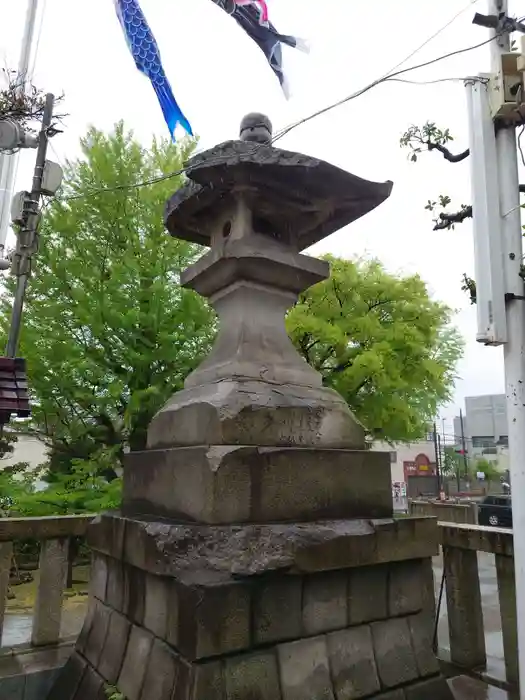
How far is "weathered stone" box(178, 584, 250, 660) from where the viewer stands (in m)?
2.50

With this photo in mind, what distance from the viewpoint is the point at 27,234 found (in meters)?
6.77

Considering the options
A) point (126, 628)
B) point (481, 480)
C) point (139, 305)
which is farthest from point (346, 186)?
point (481, 480)

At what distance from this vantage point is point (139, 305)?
10.1 meters

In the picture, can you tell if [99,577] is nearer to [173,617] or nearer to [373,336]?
[173,617]

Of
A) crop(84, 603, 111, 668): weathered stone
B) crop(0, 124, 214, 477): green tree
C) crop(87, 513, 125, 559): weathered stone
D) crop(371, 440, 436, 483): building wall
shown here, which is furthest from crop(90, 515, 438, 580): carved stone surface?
crop(371, 440, 436, 483): building wall

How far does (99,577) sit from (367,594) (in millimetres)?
1843

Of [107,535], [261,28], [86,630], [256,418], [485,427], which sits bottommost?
[86,630]

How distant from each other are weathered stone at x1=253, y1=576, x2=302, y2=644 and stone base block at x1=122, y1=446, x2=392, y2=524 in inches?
13.2

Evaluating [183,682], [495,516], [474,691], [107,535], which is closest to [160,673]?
[183,682]

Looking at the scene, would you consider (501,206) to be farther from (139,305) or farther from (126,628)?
(139,305)

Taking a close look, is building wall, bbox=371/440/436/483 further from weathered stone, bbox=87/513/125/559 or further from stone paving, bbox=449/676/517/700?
weathered stone, bbox=87/513/125/559

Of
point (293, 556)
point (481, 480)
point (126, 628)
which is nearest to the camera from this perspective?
point (293, 556)

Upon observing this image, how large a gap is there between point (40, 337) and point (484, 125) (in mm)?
8983

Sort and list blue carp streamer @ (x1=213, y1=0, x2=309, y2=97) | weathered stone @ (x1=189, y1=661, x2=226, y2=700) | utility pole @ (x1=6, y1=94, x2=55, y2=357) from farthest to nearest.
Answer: blue carp streamer @ (x1=213, y1=0, x2=309, y2=97)
utility pole @ (x1=6, y1=94, x2=55, y2=357)
weathered stone @ (x1=189, y1=661, x2=226, y2=700)
